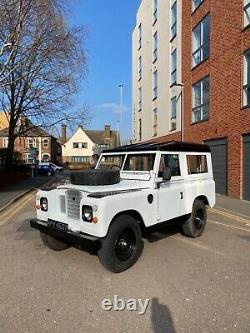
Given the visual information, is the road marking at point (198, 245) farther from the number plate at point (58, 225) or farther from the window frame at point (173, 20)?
the window frame at point (173, 20)

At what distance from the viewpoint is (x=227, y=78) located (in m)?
13.8

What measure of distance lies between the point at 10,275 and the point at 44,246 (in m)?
1.52

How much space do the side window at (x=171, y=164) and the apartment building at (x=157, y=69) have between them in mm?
13337

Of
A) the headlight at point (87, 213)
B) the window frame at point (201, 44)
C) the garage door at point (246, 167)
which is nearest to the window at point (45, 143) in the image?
the window frame at point (201, 44)

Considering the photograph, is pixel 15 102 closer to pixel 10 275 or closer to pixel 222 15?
pixel 222 15

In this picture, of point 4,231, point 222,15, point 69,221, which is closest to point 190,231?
point 69,221

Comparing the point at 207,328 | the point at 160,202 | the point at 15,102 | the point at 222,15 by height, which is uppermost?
the point at 222,15

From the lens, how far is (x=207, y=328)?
352 cm

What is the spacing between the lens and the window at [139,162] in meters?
6.16

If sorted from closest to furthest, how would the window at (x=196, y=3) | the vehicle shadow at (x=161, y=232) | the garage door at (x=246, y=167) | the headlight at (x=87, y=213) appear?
the headlight at (x=87, y=213)
the vehicle shadow at (x=161, y=232)
the garage door at (x=246, y=167)
the window at (x=196, y=3)

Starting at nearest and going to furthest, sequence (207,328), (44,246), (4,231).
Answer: (207,328)
(44,246)
(4,231)

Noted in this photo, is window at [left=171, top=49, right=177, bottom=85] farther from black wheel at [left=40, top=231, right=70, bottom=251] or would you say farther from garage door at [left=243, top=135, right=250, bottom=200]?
black wheel at [left=40, top=231, right=70, bottom=251]

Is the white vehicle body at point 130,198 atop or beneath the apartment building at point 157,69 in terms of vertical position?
beneath

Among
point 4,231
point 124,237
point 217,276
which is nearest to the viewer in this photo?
point 217,276
